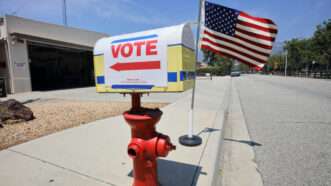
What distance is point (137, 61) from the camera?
1.38 metres

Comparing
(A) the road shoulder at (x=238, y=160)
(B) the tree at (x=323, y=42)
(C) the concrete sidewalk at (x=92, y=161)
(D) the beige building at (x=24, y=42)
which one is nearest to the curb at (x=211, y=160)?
(C) the concrete sidewalk at (x=92, y=161)

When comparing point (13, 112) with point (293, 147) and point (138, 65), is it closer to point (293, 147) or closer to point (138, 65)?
point (138, 65)

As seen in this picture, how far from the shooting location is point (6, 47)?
11055mm

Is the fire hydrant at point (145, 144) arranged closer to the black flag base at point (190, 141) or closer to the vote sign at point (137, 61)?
the vote sign at point (137, 61)

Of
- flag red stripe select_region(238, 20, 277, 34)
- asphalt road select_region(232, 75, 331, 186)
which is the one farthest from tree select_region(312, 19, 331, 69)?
flag red stripe select_region(238, 20, 277, 34)

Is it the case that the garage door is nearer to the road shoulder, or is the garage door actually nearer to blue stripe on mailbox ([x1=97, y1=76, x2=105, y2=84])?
the road shoulder

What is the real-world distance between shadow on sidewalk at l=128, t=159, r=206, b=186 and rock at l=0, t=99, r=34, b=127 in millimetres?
4206

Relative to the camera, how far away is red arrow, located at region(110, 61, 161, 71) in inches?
52.2

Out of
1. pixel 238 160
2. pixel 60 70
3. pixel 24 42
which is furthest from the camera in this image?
pixel 60 70

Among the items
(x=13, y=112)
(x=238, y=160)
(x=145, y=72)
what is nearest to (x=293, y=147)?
(x=238, y=160)

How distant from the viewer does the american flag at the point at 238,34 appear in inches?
88.0

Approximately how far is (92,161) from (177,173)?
123 cm

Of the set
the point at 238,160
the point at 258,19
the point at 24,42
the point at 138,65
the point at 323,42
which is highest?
the point at 323,42

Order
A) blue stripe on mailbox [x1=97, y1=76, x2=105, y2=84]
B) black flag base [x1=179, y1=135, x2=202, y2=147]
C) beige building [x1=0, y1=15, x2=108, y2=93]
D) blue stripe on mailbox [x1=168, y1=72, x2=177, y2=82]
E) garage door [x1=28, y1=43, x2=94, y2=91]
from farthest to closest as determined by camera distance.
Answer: garage door [x1=28, y1=43, x2=94, y2=91]
beige building [x1=0, y1=15, x2=108, y2=93]
black flag base [x1=179, y1=135, x2=202, y2=147]
blue stripe on mailbox [x1=97, y1=76, x2=105, y2=84]
blue stripe on mailbox [x1=168, y1=72, x2=177, y2=82]
